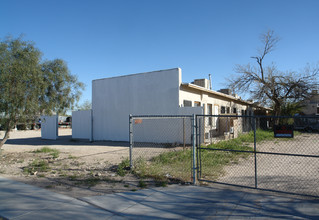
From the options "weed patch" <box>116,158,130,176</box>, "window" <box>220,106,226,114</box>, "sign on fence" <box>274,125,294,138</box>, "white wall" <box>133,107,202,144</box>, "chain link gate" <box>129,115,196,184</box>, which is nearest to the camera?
"sign on fence" <box>274,125,294,138</box>

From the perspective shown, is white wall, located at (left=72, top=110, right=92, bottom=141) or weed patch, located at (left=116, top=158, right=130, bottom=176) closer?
weed patch, located at (left=116, top=158, right=130, bottom=176)

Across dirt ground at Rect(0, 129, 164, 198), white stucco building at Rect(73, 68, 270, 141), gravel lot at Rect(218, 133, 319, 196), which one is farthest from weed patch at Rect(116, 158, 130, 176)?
white stucco building at Rect(73, 68, 270, 141)

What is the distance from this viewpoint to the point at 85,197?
17.2 feet

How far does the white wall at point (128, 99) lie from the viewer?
47.7 feet

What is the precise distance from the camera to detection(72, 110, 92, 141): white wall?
17.9 metres

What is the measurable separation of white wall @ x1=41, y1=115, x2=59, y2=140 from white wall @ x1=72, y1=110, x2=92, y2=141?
2785 millimetres

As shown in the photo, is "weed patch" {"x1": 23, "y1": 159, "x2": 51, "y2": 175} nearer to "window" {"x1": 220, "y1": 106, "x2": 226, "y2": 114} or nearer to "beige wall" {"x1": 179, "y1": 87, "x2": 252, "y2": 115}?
"beige wall" {"x1": 179, "y1": 87, "x2": 252, "y2": 115}

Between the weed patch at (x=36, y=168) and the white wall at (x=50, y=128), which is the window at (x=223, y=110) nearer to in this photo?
the white wall at (x=50, y=128)

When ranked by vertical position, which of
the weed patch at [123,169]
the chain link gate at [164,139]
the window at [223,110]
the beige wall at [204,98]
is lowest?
the weed patch at [123,169]

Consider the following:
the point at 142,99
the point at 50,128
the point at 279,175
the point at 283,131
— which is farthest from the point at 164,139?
the point at 50,128

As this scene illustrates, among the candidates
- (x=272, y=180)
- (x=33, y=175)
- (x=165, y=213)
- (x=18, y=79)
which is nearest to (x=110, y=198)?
(x=165, y=213)

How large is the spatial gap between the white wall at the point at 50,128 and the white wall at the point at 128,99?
191 inches

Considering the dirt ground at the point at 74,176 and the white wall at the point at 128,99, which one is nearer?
the dirt ground at the point at 74,176

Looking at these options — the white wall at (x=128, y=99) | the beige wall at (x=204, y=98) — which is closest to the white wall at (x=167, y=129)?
the white wall at (x=128, y=99)
